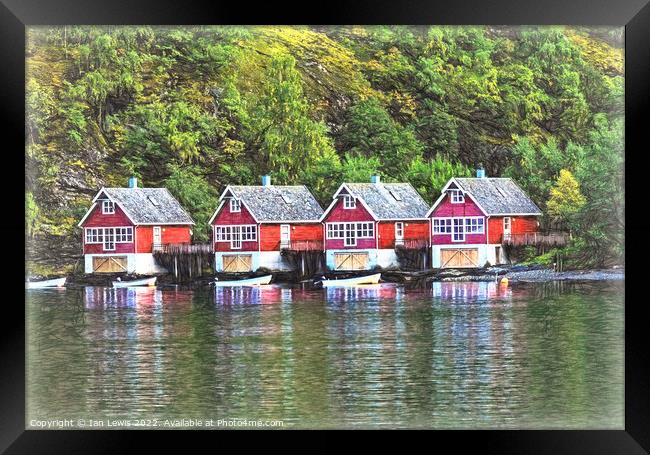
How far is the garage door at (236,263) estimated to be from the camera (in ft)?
34.1

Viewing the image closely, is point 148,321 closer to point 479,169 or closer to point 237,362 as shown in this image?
point 237,362

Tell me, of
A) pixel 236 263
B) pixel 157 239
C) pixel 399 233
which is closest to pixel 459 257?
pixel 399 233

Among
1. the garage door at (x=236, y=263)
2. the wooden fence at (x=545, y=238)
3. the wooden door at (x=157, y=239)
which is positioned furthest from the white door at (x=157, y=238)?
the wooden fence at (x=545, y=238)

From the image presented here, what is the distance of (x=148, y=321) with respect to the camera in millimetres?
10055

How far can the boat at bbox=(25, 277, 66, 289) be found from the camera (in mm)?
9562

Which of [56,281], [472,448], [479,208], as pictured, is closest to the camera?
[472,448]

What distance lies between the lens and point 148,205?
10.2 meters

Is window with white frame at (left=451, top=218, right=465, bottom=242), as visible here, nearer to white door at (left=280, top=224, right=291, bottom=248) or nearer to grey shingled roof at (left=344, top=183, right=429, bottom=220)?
grey shingled roof at (left=344, top=183, right=429, bottom=220)

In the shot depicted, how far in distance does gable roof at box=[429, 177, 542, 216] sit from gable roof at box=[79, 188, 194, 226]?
98.6 inches

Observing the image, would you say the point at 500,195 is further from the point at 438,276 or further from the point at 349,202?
the point at 349,202

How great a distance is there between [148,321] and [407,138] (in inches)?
117

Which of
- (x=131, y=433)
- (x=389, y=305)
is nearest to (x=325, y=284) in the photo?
(x=389, y=305)

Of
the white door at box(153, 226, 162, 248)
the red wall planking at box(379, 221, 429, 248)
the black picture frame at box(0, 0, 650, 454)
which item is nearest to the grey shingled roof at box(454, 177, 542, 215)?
the red wall planking at box(379, 221, 429, 248)
